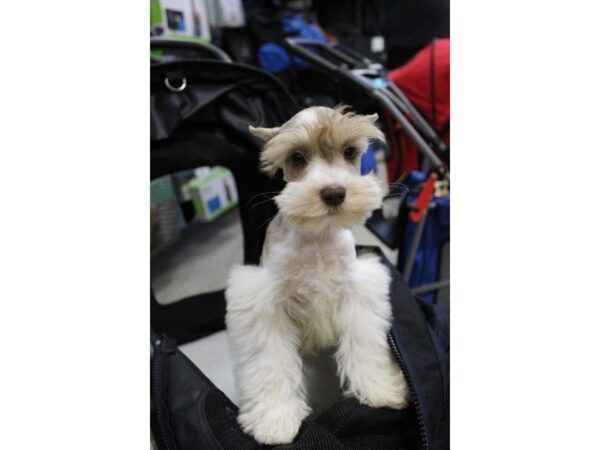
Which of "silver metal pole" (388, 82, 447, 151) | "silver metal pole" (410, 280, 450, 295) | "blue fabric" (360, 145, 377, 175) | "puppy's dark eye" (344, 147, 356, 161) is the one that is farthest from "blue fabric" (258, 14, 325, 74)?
"puppy's dark eye" (344, 147, 356, 161)

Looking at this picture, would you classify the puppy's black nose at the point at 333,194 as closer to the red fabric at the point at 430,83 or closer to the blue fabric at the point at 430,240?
the blue fabric at the point at 430,240

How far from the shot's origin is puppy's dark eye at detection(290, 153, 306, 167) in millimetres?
776

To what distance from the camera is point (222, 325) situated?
56.1 inches

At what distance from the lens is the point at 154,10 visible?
1.24 metres

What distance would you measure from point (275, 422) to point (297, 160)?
0.52 m

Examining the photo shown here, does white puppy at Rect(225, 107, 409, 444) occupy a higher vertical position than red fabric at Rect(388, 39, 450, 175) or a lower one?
lower

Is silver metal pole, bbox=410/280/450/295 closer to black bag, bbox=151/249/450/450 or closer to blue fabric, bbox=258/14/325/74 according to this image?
black bag, bbox=151/249/450/450

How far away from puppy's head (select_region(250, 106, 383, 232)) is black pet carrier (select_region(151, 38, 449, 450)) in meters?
0.30

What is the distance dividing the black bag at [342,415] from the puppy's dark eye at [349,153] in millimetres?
402

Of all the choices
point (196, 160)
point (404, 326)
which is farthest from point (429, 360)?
point (196, 160)

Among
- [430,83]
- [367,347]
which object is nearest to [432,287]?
[367,347]

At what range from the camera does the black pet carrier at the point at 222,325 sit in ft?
2.58

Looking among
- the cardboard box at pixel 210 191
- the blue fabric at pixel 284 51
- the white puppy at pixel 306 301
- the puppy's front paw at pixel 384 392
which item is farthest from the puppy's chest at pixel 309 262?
the blue fabric at pixel 284 51

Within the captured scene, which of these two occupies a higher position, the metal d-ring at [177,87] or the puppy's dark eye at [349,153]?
the metal d-ring at [177,87]
